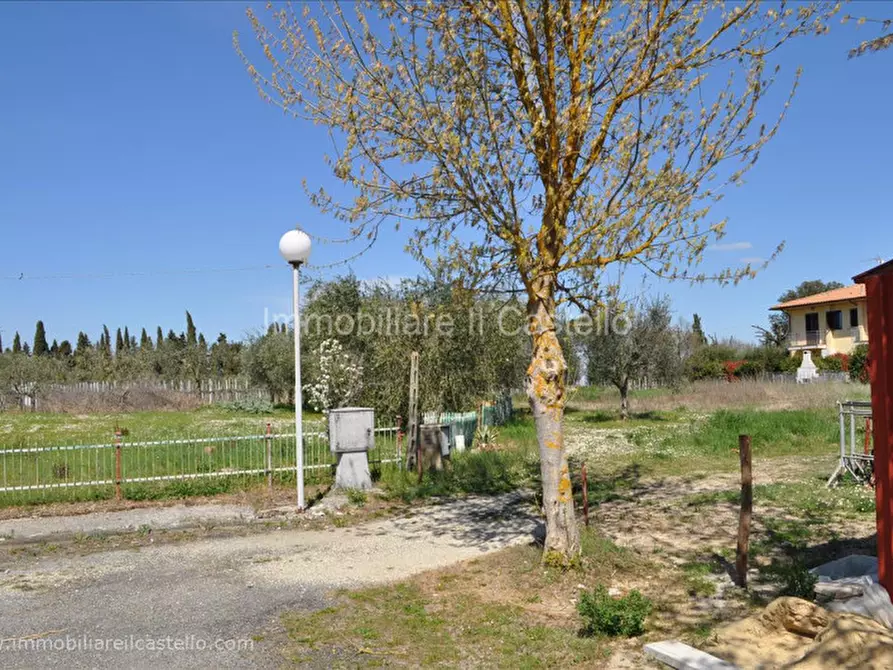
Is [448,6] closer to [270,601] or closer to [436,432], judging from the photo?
[270,601]

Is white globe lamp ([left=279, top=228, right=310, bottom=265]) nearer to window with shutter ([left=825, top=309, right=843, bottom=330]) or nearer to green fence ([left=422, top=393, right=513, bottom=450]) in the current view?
green fence ([left=422, top=393, right=513, bottom=450])

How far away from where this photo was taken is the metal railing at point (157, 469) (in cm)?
1121

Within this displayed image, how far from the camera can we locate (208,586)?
22.9 feet

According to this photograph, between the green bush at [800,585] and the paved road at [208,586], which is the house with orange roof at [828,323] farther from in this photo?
the green bush at [800,585]

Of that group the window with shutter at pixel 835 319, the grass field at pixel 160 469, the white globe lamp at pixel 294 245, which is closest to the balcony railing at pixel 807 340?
the window with shutter at pixel 835 319

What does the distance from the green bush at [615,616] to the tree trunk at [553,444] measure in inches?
56.9

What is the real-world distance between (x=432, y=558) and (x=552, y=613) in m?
2.18

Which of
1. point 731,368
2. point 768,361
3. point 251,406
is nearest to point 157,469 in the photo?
point 251,406

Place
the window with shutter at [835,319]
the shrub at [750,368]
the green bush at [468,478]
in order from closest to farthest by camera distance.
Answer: the green bush at [468,478]
the shrub at [750,368]
the window with shutter at [835,319]

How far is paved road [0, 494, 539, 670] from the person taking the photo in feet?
17.4

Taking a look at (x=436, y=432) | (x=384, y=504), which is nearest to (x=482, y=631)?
(x=384, y=504)

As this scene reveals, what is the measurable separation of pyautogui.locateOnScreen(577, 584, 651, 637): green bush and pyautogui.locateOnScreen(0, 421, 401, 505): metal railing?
284 inches

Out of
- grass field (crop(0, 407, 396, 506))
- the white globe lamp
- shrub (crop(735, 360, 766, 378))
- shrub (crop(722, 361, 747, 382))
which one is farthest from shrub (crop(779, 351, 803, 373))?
the white globe lamp

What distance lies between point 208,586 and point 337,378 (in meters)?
12.4
